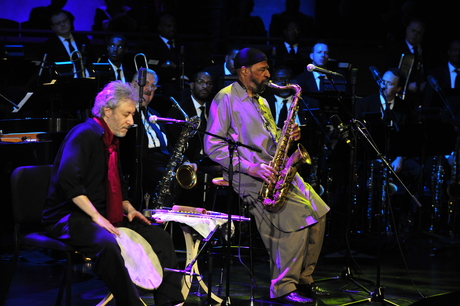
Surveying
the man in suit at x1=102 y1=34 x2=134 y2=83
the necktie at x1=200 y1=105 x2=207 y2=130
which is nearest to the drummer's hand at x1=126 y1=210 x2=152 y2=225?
the necktie at x1=200 y1=105 x2=207 y2=130

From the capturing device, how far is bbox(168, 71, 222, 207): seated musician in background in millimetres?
7359

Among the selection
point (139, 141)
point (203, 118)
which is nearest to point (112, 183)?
point (139, 141)

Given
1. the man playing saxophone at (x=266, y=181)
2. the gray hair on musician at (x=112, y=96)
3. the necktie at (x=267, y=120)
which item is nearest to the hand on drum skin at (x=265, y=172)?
the man playing saxophone at (x=266, y=181)

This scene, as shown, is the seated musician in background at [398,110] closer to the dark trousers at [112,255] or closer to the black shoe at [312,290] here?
the black shoe at [312,290]

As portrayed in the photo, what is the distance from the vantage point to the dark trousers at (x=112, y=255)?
380 cm

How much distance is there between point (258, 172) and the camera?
4.76 meters

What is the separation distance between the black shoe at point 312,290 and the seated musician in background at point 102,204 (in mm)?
1310

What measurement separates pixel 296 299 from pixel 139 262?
136 cm

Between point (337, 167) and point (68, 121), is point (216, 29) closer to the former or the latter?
point (337, 167)

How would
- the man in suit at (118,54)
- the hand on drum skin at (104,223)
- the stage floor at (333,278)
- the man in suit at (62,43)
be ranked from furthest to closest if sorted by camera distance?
the man in suit at (62,43)
the man in suit at (118,54)
the stage floor at (333,278)
the hand on drum skin at (104,223)

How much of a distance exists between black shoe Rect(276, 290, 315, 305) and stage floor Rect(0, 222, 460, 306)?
0.34 feet

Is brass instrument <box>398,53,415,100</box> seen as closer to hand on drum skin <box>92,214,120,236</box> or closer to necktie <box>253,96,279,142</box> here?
necktie <box>253,96,279,142</box>

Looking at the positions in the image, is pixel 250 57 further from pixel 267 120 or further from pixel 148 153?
pixel 148 153

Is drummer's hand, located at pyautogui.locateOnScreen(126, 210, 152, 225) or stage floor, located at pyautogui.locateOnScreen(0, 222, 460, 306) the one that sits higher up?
drummer's hand, located at pyautogui.locateOnScreen(126, 210, 152, 225)
